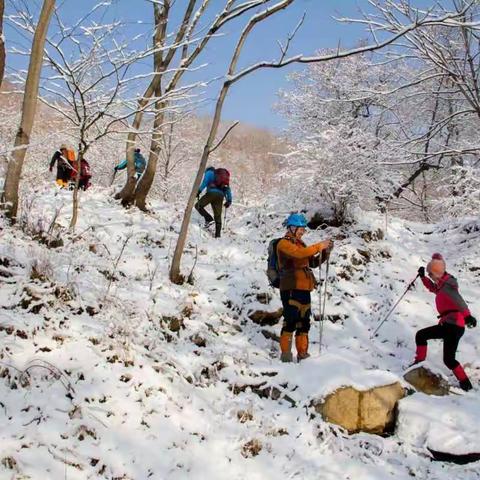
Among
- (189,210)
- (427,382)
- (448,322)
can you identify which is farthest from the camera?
(189,210)

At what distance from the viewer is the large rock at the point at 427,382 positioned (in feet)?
18.6

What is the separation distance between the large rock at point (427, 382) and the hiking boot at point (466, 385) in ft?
0.85

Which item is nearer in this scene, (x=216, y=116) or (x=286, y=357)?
(x=286, y=357)

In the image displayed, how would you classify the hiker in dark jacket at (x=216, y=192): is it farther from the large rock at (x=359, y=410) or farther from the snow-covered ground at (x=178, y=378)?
the large rock at (x=359, y=410)

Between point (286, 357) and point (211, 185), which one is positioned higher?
point (211, 185)

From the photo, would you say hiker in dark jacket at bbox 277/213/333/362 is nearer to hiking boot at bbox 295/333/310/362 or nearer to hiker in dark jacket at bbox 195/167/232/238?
hiking boot at bbox 295/333/310/362

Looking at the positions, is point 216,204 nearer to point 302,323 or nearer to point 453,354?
point 302,323

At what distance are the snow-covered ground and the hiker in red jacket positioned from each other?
1.06ft

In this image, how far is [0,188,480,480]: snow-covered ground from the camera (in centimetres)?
371

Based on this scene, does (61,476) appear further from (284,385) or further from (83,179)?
(83,179)

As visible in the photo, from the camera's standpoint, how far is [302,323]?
593 cm

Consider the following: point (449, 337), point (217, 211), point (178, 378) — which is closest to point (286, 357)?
point (178, 378)

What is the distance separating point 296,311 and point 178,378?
186 cm

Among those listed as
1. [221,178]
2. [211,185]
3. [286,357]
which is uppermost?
[221,178]
